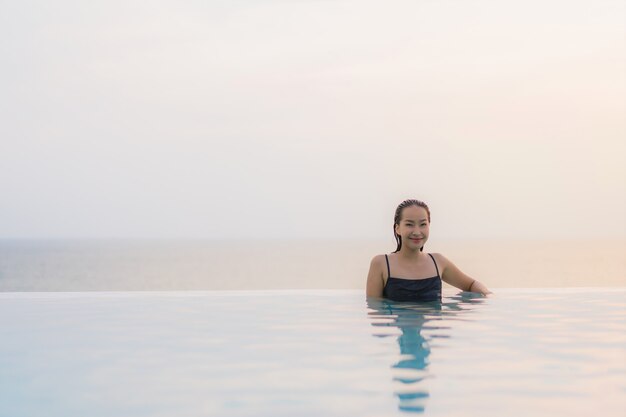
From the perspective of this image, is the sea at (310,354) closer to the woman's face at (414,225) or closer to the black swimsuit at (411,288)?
the black swimsuit at (411,288)

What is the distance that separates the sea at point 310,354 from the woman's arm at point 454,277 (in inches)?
7.2

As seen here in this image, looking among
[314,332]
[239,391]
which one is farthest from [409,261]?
[239,391]

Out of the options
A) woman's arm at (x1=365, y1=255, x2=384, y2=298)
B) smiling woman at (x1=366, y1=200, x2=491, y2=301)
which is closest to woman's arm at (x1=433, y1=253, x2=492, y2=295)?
smiling woman at (x1=366, y1=200, x2=491, y2=301)

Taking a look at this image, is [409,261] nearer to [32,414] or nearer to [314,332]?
[314,332]

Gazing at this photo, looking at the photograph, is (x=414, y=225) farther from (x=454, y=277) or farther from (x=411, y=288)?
(x=454, y=277)

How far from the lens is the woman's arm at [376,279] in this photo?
29.1 ft

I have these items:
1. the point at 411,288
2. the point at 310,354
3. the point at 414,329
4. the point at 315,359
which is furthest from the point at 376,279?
the point at 315,359

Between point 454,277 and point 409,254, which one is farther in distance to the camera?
point 454,277

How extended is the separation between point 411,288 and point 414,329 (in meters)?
2.07

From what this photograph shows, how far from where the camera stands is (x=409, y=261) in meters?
8.95

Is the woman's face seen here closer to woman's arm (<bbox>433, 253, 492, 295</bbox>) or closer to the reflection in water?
woman's arm (<bbox>433, 253, 492, 295</bbox>)

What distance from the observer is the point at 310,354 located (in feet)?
18.6

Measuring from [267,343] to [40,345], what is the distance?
5.41ft

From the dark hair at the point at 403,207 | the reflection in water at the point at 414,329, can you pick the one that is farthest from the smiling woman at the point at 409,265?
the reflection in water at the point at 414,329
